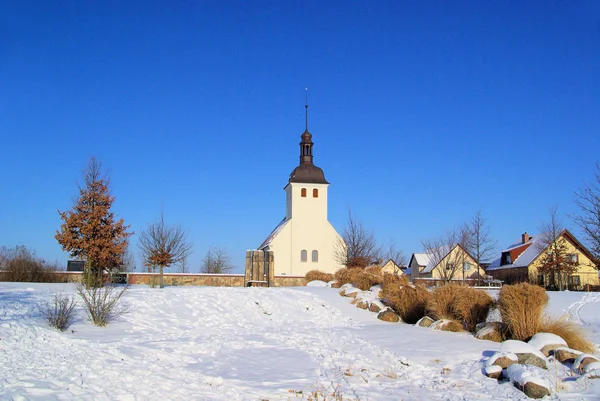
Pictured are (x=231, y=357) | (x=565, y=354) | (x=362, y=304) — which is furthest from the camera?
(x=362, y=304)

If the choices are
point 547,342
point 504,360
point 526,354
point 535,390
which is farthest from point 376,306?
point 535,390

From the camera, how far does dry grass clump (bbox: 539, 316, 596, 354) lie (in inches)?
430

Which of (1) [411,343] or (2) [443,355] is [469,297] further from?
(2) [443,355]

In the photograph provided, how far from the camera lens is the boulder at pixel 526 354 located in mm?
9516

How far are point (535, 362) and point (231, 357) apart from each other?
18.9ft

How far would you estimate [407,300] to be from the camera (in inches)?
672

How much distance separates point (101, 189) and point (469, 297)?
1651cm

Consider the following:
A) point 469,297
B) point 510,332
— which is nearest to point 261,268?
point 469,297

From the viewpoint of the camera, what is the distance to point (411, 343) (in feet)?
39.8

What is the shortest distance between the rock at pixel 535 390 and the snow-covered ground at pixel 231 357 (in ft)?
0.69

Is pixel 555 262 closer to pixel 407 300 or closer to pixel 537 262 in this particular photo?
pixel 537 262

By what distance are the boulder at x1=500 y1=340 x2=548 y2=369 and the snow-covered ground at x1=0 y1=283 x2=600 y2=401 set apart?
2.16ft

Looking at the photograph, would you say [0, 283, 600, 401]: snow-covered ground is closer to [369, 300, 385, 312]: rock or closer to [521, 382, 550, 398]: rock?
[521, 382, 550, 398]: rock

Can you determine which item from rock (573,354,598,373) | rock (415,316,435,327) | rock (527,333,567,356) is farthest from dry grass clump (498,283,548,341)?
rock (415,316,435,327)
